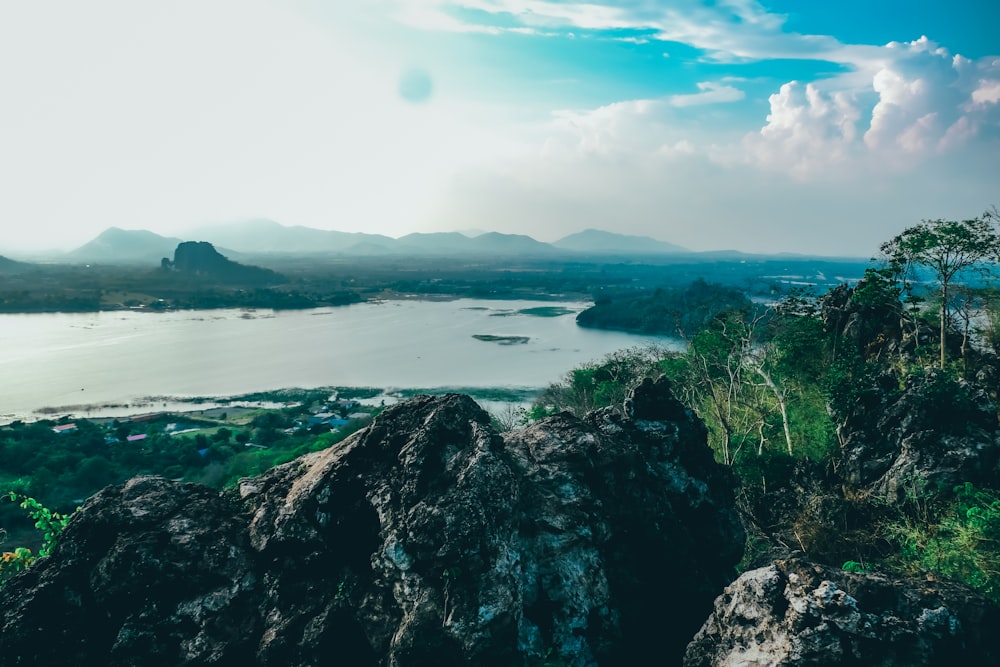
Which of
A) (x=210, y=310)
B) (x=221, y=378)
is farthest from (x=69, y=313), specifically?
(x=221, y=378)

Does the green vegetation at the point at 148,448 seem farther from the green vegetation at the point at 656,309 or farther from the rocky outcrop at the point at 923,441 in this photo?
the green vegetation at the point at 656,309

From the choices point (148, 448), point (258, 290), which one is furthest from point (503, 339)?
point (258, 290)

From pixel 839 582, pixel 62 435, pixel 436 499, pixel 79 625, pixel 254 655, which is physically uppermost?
pixel 436 499

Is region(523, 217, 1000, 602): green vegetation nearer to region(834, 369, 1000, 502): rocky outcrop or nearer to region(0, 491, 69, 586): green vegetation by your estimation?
region(834, 369, 1000, 502): rocky outcrop

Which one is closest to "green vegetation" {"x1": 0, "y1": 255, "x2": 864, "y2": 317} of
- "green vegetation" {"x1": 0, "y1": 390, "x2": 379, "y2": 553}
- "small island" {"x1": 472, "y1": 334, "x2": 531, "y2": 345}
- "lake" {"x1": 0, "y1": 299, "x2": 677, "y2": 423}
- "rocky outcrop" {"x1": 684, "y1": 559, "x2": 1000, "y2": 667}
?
"lake" {"x1": 0, "y1": 299, "x2": 677, "y2": 423}

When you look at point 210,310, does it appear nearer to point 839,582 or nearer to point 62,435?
point 62,435

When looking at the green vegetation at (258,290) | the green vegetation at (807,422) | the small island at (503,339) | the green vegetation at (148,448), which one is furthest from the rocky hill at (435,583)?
the green vegetation at (258,290)

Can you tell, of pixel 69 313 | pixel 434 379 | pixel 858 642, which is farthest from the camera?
pixel 69 313
